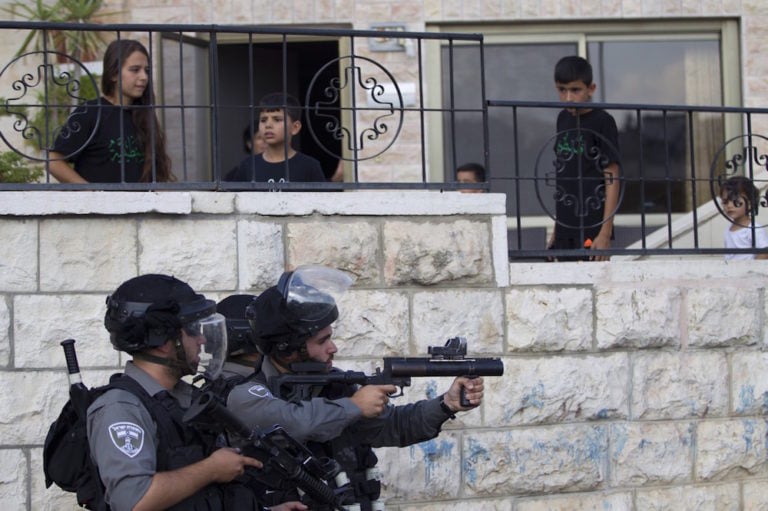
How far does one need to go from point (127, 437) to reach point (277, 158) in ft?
11.0

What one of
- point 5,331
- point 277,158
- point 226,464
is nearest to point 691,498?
point 277,158

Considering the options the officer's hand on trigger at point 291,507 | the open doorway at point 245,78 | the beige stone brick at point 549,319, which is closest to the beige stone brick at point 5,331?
the officer's hand on trigger at point 291,507

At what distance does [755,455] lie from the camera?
709 centimetres

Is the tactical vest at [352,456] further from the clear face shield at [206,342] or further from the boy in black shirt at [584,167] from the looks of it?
the boy in black shirt at [584,167]

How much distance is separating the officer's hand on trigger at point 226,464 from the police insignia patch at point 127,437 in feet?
0.81

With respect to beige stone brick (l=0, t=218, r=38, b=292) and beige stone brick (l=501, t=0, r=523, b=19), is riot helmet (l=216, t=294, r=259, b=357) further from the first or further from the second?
beige stone brick (l=501, t=0, r=523, b=19)

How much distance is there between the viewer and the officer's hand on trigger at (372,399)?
15.4ft

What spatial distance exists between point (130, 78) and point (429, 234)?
1.77 metres

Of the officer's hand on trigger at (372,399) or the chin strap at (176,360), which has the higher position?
the chin strap at (176,360)

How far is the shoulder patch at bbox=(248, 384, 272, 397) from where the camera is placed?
464 centimetres

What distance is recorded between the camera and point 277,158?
7219mm

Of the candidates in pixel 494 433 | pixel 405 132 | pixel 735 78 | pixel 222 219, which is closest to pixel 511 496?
pixel 494 433

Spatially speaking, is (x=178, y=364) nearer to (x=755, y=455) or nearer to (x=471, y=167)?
(x=755, y=455)

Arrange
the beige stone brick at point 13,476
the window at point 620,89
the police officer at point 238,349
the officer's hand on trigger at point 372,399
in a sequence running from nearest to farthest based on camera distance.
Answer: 1. the officer's hand on trigger at point 372,399
2. the police officer at point 238,349
3. the beige stone brick at point 13,476
4. the window at point 620,89
